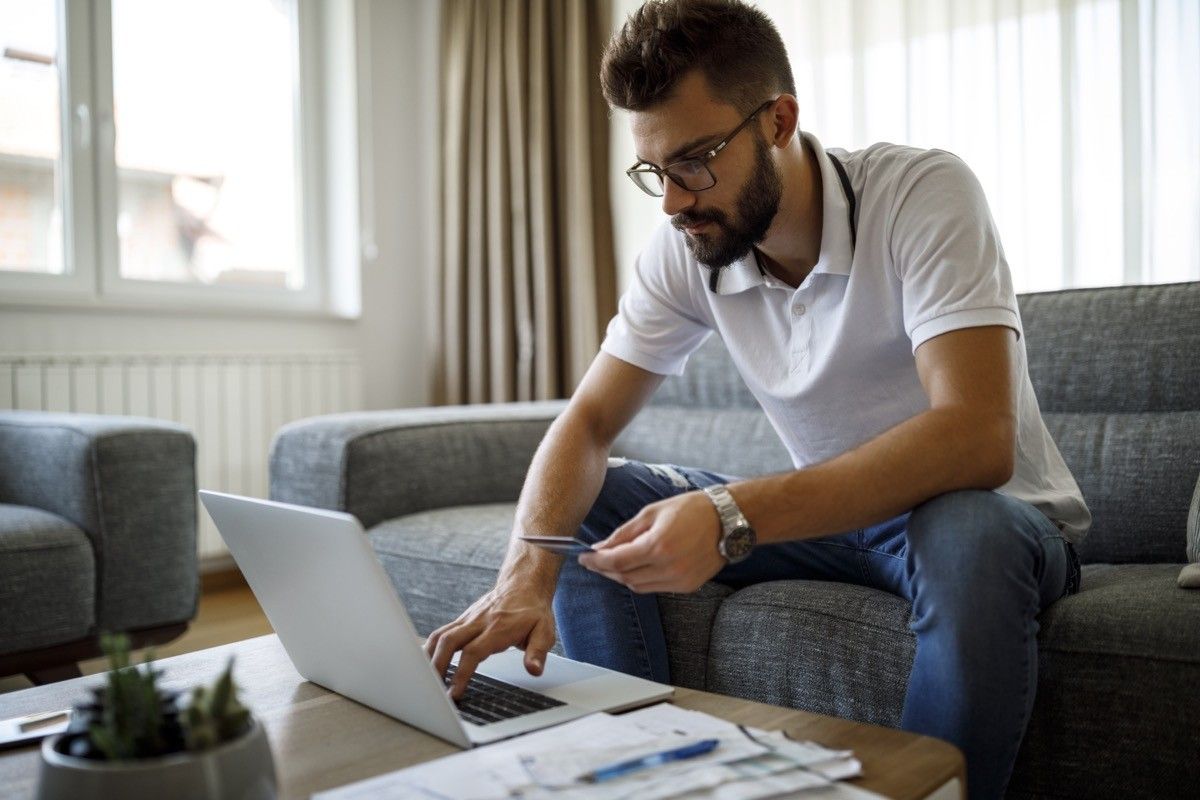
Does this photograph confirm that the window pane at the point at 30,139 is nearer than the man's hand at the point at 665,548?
No


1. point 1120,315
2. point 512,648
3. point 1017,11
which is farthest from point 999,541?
point 1017,11

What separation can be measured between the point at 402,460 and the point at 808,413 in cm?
89

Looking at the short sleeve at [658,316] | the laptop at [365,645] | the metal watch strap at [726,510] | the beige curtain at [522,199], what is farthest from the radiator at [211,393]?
the metal watch strap at [726,510]

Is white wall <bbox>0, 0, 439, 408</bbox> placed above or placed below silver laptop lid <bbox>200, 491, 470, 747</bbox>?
above

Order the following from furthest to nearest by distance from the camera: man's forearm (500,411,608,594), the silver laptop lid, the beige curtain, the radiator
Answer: the beige curtain, the radiator, man's forearm (500,411,608,594), the silver laptop lid

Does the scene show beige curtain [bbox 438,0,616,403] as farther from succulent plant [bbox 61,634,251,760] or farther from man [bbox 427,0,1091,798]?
succulent plant [bbox 61,634,251,760]

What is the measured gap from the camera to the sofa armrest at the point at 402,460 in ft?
6.26

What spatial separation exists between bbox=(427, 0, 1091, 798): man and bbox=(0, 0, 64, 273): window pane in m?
2.04

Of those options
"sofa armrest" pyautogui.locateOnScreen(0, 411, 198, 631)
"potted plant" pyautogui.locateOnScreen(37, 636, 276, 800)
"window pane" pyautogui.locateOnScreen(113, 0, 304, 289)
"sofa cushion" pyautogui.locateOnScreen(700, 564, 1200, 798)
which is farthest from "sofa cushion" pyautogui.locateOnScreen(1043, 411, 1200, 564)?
"window pane" pyautogui.locateOnScreen(113, 0, 304, 289)

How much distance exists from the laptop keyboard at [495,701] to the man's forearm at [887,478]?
274mm

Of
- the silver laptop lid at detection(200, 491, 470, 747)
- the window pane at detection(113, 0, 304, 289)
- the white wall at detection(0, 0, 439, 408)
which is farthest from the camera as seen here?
the white wall at detection(0, 0, 439, 408)

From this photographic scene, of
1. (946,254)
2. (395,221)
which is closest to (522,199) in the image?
(395,221)

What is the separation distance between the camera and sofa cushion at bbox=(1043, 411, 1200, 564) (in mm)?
1505

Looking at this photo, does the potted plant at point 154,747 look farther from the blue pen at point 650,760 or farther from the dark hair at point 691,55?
the dark hair at point 691,55
